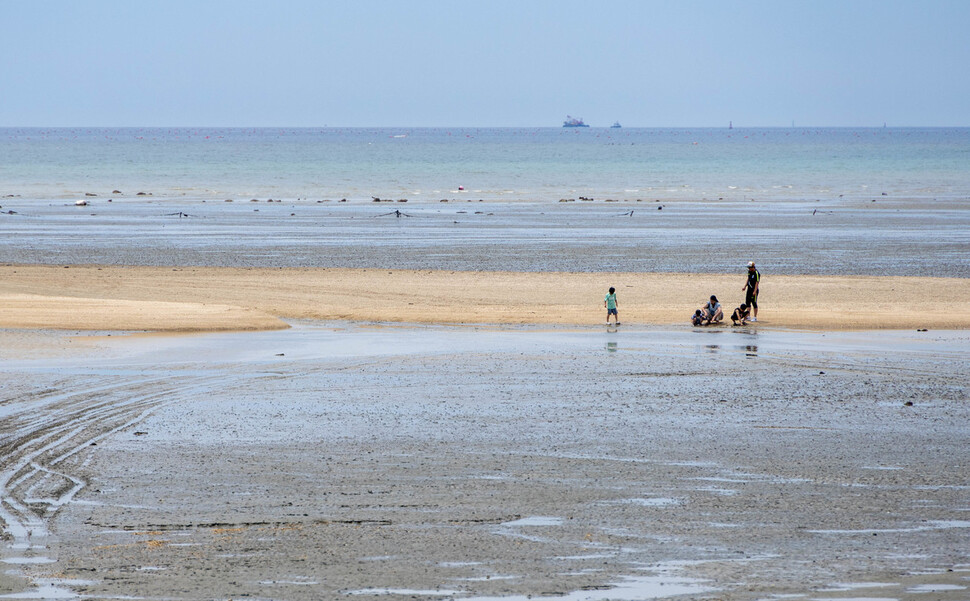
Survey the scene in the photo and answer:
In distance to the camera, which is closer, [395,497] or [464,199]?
[395,497]

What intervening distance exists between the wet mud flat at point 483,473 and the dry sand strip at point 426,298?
12.8ft

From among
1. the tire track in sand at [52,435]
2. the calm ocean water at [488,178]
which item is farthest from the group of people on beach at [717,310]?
the calm ocean water at [488,178]

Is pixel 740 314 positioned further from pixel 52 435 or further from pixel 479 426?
pixel 52 435

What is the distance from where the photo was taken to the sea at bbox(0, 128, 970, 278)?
127 ft

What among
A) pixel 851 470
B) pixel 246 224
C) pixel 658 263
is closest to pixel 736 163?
pixel 246 224

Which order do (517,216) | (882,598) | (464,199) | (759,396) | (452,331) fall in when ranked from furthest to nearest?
(464,199)
(517,216)
(452,331)
(759,396)
(882,598)

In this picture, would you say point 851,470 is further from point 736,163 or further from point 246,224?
point 736,163

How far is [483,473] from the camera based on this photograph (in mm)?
11945

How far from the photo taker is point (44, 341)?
20953mm

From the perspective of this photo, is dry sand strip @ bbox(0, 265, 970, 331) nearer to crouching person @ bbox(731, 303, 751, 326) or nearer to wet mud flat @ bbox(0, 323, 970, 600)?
crouching person @ bbox(731, 303, 751, 326)

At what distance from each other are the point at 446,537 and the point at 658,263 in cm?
2888

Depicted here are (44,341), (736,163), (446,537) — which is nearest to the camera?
(446,537)

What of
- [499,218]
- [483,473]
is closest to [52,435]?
[483,473]

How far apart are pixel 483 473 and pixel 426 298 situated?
54.9 feet
